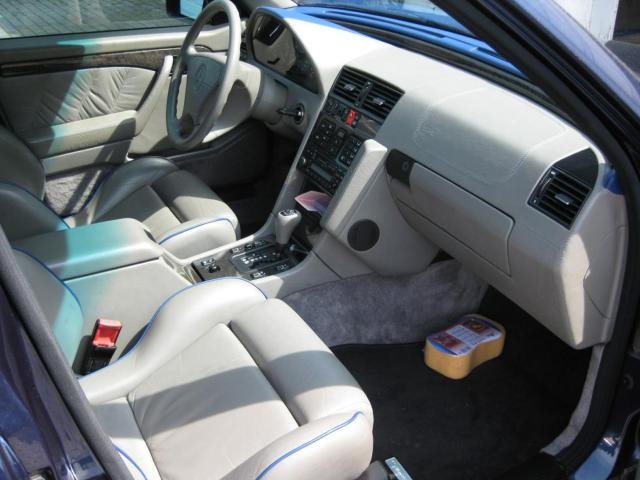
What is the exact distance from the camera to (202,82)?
8.20 feet

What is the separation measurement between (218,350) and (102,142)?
1.49 meters

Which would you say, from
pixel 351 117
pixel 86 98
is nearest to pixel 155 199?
pixel 86 98

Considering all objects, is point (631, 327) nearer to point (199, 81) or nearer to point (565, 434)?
point (565, 434)

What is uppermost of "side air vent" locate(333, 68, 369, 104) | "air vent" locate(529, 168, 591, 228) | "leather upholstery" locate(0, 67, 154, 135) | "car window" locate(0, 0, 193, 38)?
"air vent" locate(529, 168, 591, 228)

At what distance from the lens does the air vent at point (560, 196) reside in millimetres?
1450

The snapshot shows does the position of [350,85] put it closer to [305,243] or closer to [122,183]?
[305,243]

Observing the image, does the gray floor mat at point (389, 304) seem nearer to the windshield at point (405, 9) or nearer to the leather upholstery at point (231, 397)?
the leather upholstery at point (231, 397)

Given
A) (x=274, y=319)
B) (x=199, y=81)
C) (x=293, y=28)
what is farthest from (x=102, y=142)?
(x=274, y=319)

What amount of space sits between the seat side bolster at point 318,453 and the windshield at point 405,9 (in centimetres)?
133

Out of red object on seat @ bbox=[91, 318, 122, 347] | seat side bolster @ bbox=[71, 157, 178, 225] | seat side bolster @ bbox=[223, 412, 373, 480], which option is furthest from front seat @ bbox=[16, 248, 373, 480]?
seat side bolster @ bbox=[71, 157, 178, 225]

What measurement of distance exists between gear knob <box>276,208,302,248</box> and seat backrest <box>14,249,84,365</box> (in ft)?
2.57

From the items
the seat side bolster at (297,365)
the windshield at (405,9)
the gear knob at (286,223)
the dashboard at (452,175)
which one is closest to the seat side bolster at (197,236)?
the gear knob at (286,223)

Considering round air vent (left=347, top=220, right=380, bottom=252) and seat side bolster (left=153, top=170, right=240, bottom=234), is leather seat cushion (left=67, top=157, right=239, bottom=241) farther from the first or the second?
round air vent (left=347, top=220, right=380, bottom=252)

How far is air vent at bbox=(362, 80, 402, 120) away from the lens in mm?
2072
